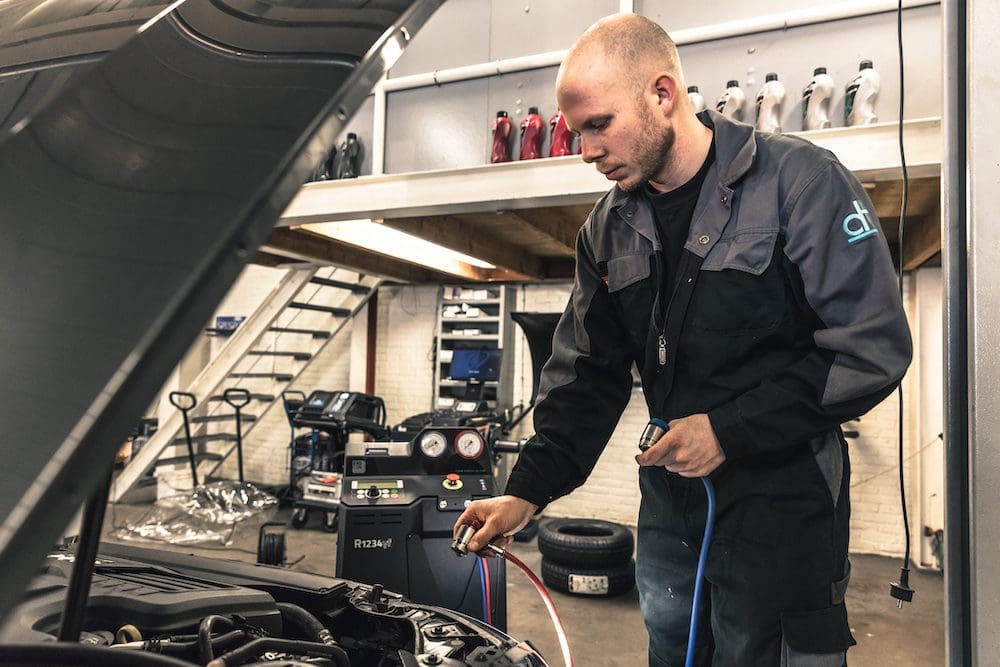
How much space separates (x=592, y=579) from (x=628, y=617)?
337 millimetres

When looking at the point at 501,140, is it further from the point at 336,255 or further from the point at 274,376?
the point at 274,376

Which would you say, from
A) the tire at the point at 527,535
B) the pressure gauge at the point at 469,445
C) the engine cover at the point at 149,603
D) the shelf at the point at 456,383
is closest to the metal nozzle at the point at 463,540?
the engine cover at the point at 149,603

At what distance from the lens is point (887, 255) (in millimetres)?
1107

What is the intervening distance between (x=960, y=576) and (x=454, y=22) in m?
3.53

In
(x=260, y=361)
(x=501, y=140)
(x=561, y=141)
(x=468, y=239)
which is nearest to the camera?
(x=561, y=141)

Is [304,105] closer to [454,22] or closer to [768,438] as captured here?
[768,438]

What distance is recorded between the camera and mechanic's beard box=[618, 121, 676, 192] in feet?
4.25

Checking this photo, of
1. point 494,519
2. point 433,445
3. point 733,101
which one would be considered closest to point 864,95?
point 733,101

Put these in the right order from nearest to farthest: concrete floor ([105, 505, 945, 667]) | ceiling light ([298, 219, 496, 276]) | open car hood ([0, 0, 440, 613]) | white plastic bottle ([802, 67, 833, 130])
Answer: open car hood ([0, 0, 440, 613]), white plastic bottle ([802, 67, 833, 130]), concrete floor ([105, 505, 945, 667]), ceiling light ([298, 219, 496, 276])

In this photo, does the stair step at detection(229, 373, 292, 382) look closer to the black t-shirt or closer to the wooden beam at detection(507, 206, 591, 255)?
the wooden beam at detection(507, 206, 591, 255)

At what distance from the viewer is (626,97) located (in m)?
1.27

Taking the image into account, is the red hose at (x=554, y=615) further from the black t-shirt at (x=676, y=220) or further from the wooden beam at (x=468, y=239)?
the wooden beam at (x=468, y=239)

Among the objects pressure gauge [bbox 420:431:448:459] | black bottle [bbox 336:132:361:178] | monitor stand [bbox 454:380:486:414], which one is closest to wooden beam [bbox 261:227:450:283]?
black bottle [bbox 336:132:361:178]

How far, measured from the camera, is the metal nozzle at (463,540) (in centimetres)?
114
